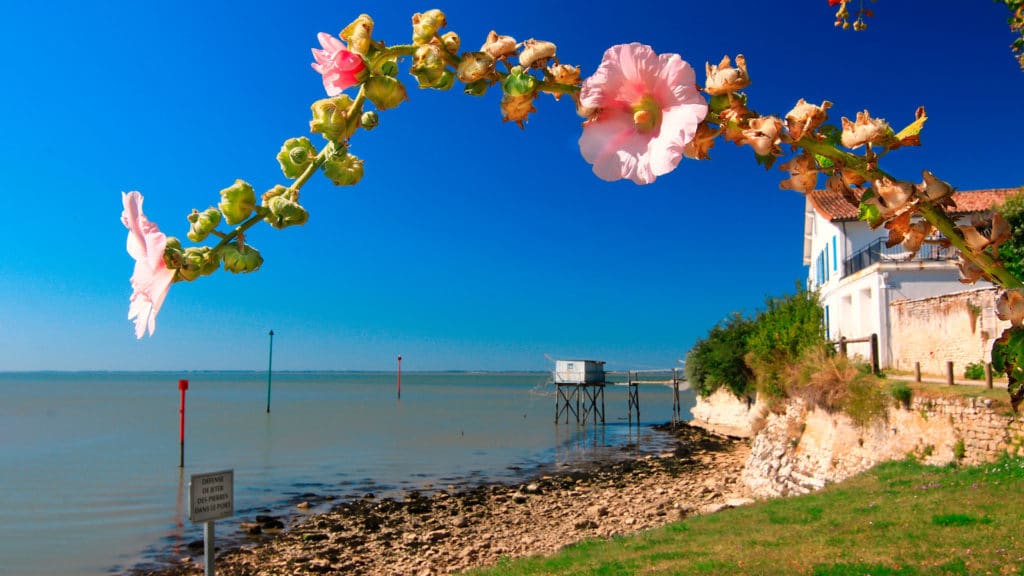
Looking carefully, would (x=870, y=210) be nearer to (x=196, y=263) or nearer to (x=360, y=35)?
(x=360, y=35)

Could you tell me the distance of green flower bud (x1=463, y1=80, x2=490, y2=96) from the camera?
669 mm

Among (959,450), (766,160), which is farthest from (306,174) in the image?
(959,450)

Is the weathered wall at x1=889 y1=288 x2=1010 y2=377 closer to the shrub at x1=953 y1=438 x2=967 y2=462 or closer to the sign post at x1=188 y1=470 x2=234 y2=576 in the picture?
the shrub at x1=953 y1=438 x2=967 y2=462

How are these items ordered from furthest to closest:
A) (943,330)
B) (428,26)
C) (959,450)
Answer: (943,330)
(959,450)
(428,26)

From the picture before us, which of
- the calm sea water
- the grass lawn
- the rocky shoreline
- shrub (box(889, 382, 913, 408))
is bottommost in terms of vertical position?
the calm sea water

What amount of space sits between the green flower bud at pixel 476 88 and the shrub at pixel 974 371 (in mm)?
19089

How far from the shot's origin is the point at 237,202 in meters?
0.60

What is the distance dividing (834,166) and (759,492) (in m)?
19.9

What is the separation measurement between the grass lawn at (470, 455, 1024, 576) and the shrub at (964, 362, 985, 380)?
181 inches

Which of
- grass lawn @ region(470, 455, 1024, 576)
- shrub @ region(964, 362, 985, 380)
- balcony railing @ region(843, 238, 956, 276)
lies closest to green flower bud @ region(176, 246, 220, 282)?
grass lawn @ region(470, 455, 1024, 576)

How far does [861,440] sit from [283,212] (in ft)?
56.5

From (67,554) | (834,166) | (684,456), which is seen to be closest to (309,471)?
(67,554)

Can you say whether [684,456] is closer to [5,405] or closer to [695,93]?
[695,93]

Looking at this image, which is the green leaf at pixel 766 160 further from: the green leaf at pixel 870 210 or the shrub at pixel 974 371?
the shrub at pixel 974 371
